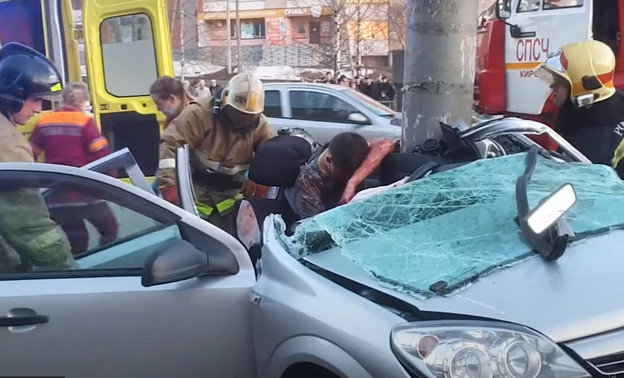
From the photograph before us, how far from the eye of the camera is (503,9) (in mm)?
8109

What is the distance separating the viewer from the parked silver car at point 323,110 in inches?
444

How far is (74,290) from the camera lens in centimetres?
294

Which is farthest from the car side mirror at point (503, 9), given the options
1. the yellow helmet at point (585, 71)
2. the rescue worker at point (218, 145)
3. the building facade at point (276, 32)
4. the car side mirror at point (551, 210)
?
the building facade at point (276, 32)

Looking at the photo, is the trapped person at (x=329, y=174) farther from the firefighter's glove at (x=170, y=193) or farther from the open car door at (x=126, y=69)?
the open car door at (x=126, y=69)

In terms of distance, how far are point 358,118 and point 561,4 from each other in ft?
13.8

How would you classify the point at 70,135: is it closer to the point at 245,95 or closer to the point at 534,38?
the point at 245,95

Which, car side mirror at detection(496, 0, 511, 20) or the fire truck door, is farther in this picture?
car side mirror at detection(496, 0, 511, 20)

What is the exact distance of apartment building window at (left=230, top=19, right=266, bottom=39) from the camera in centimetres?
4925

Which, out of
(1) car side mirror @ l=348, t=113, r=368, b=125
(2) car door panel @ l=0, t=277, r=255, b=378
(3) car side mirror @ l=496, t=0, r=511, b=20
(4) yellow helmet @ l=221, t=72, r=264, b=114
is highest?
(3) car side mirror @ l=496, t=0, r=511, b=20

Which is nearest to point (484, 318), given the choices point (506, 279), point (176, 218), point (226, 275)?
point (506, 279)

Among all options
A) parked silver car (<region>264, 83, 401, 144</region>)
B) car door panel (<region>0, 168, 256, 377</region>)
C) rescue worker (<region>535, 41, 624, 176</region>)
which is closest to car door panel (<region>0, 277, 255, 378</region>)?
car door panel (<region>0, 168, 256, 377</region>)

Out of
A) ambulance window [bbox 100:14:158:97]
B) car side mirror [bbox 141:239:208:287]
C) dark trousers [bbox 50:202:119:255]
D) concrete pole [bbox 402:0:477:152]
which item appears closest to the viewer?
car side mirror [bbox 141:239:208:287]

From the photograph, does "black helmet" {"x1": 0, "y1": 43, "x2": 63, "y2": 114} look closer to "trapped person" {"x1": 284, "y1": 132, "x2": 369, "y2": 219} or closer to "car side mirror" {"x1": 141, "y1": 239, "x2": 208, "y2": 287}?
"trapped person" {"x1": 284, "y1": 132, "x2": 369, "y2": 219}

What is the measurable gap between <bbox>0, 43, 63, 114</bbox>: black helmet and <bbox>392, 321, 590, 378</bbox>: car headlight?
285cm
